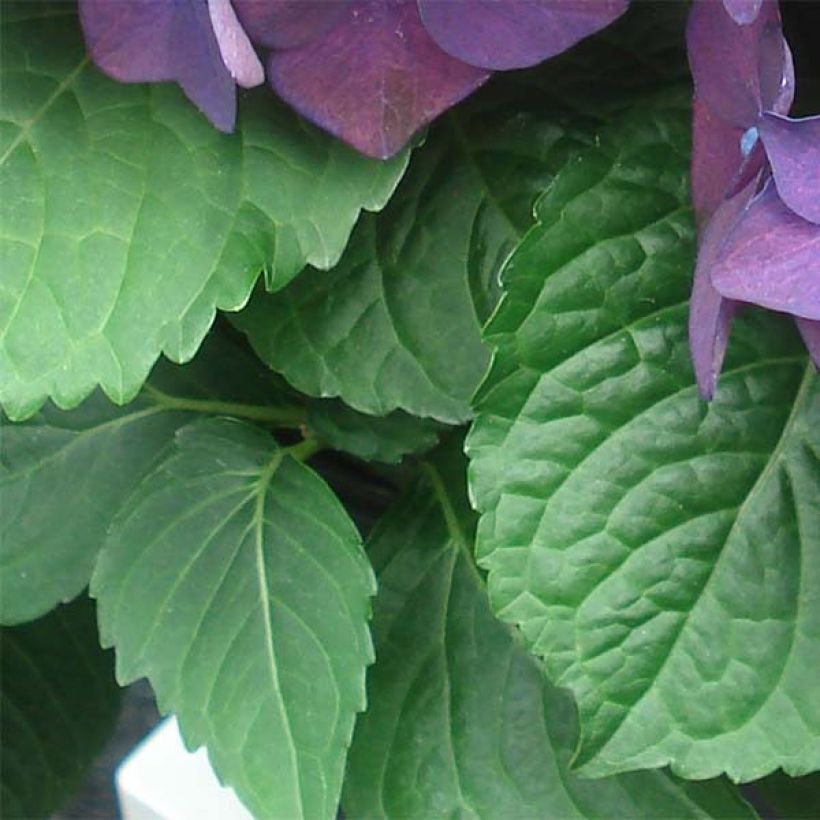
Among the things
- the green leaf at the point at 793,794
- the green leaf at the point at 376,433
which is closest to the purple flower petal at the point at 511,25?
the green leaf at the point at 376,433

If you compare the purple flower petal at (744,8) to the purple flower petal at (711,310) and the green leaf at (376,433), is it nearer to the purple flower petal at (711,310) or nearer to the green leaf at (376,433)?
the purple flower petal at (711,310)

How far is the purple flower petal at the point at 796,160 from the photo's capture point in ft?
1.02

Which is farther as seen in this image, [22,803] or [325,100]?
[22,803]

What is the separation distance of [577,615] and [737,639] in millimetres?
48

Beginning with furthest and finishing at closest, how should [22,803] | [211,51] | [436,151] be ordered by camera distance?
[22,803]
[436,151]
[211,51]

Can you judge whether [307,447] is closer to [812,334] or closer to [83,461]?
[83,461]

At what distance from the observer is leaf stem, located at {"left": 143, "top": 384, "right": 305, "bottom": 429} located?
55cm

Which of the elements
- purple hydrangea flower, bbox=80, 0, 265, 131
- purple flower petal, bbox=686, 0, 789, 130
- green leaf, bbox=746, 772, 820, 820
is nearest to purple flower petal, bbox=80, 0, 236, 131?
purple hydrangea flower, bbox=80, 0, 265, 131

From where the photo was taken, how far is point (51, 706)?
681 millimetres

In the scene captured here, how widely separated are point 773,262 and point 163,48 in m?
0.18

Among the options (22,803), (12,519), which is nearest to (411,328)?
(12,519)

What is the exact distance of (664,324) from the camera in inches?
15.7

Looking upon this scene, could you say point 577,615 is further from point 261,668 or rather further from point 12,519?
point 12,519

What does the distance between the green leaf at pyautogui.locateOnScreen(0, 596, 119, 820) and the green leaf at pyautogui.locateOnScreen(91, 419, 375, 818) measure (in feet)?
0.62
